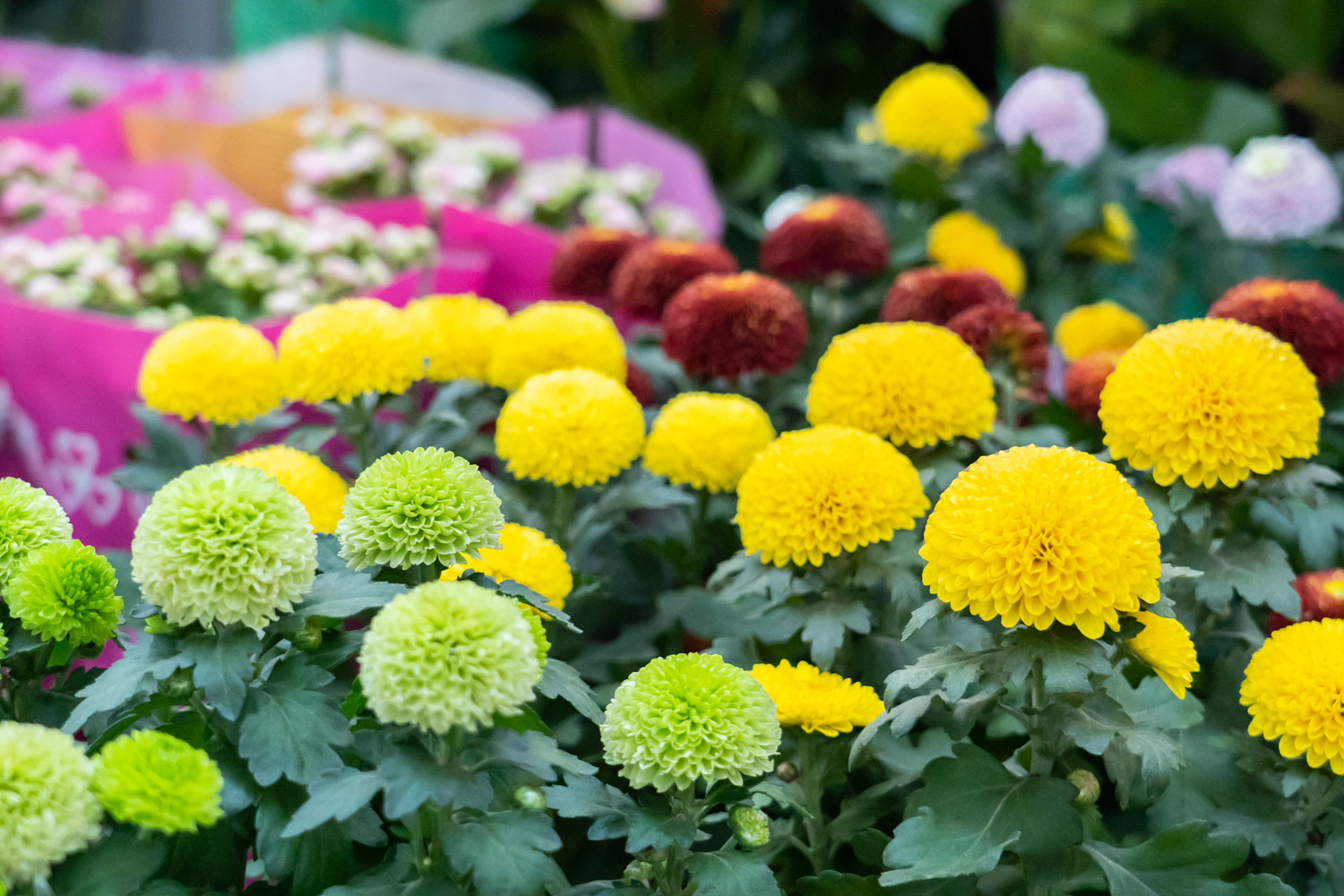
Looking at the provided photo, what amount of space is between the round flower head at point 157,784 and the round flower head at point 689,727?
201mm

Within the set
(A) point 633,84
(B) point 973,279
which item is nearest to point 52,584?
(B) point 973,279

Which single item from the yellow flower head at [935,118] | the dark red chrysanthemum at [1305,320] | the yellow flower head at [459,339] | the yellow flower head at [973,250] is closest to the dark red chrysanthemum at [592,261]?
the yellow flower head at [459,339]

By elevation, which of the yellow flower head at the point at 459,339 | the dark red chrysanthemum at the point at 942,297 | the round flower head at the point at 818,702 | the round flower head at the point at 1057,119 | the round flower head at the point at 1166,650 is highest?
the round flower head at the point at 1057,119

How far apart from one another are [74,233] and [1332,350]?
159cm

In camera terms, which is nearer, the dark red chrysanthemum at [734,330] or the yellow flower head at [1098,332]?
the dark red chrysanthemum at [734,330]

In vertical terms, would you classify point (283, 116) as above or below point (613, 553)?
above

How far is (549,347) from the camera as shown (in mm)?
991

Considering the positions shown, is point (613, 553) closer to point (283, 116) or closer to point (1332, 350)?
point (1332, 350)

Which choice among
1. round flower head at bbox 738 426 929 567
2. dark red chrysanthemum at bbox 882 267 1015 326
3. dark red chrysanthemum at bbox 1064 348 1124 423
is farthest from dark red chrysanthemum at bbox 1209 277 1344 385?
round flower head at bbox 738 426 929 567

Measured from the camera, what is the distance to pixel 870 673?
2.73 ft

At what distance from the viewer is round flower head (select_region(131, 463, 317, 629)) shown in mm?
544

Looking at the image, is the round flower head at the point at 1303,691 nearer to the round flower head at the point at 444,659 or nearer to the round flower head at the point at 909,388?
the round flower head at the point at 909,388

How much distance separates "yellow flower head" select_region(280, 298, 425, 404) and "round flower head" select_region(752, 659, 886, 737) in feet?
1.25

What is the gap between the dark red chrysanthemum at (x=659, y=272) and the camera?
46.2 inches
